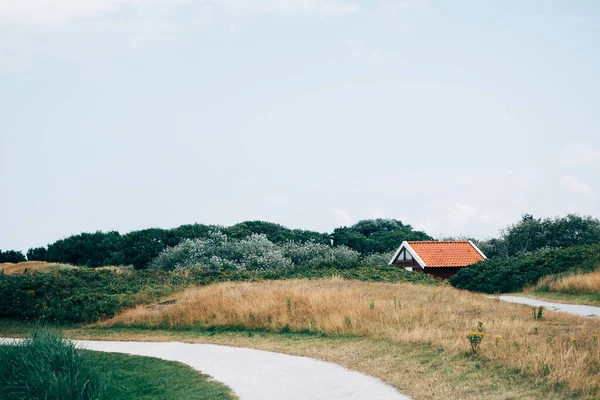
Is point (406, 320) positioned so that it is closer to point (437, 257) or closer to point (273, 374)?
point (273, 374)

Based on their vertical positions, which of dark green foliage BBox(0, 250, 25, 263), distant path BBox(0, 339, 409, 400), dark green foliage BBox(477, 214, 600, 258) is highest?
dark green foliage BBox(477, 214, 600, 258)

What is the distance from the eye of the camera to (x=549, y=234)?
55.8 m

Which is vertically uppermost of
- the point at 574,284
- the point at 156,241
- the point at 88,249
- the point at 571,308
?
the point at 156,241

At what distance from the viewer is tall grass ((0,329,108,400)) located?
32.3ft

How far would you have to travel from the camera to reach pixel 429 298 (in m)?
20.2

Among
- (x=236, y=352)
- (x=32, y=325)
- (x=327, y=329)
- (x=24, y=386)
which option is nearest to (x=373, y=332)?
(x=327, y=329)

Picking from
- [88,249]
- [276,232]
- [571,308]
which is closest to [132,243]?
[88,249]

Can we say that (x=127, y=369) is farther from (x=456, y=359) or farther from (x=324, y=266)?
(x=324, y=266)

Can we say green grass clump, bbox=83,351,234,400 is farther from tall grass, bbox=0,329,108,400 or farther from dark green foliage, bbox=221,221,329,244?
dark green foliage, bbox=221,221,329,244

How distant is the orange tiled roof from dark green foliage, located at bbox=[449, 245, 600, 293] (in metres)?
5.03

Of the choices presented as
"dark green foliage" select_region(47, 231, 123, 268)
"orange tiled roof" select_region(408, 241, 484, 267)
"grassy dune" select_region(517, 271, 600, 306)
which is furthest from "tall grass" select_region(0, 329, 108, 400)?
"dark green foliage" select_region(47, 231, 123, 268)

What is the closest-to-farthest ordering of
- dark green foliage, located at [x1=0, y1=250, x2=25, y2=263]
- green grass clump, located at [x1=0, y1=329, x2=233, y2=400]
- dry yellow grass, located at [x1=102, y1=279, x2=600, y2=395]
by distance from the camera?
green grass clump, located at [x1=0, y1=329, x2=233, y2=400] → dry yellow grass, located at [x1=102, y1=279, x2=600, y2=395] → dark green foliage, located at [x1=0, y1=250, x2=25, y2=263]

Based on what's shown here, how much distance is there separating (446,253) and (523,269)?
1086 centimetres

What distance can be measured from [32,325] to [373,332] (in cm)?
1464
